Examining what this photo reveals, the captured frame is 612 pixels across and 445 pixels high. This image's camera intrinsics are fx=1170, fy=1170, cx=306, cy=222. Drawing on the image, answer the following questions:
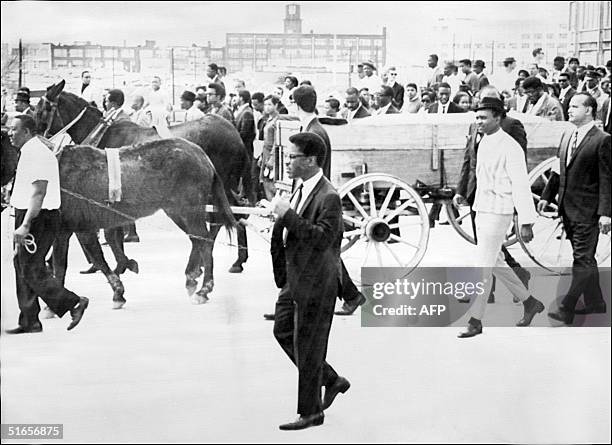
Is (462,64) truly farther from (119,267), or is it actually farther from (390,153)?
(119,267)

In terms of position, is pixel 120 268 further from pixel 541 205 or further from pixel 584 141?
pixel 584 141

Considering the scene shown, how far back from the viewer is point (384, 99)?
5727mm

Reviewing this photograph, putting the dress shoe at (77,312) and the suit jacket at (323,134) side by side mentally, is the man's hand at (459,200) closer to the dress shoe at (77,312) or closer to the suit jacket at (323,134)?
the suit jacket at (323,134)

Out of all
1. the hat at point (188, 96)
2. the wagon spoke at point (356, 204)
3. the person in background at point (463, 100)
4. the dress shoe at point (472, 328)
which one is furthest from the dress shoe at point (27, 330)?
the person in background at point (463, 100)

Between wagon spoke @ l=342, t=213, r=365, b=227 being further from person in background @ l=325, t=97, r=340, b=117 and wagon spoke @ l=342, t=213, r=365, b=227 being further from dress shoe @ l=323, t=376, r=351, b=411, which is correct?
dress shoe @ l=323, t=376, r=351, b=411

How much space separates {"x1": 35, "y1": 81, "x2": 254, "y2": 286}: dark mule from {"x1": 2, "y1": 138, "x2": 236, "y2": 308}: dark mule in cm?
4

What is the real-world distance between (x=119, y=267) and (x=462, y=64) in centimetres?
191

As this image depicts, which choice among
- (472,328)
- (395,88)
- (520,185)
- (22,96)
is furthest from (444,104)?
(22,96)

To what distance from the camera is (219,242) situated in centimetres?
565

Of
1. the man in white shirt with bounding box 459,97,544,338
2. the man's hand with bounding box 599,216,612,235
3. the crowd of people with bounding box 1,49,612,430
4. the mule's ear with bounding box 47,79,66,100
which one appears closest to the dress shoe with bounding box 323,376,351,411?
the crowd of people with bounding box 1,49,612,430

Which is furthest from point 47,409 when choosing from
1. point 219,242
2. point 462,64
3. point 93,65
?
point 462,64

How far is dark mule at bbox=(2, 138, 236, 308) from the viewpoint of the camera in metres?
5.54

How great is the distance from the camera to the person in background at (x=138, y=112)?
216 inches

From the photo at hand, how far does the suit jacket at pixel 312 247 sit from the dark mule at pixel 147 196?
77 centimetres
